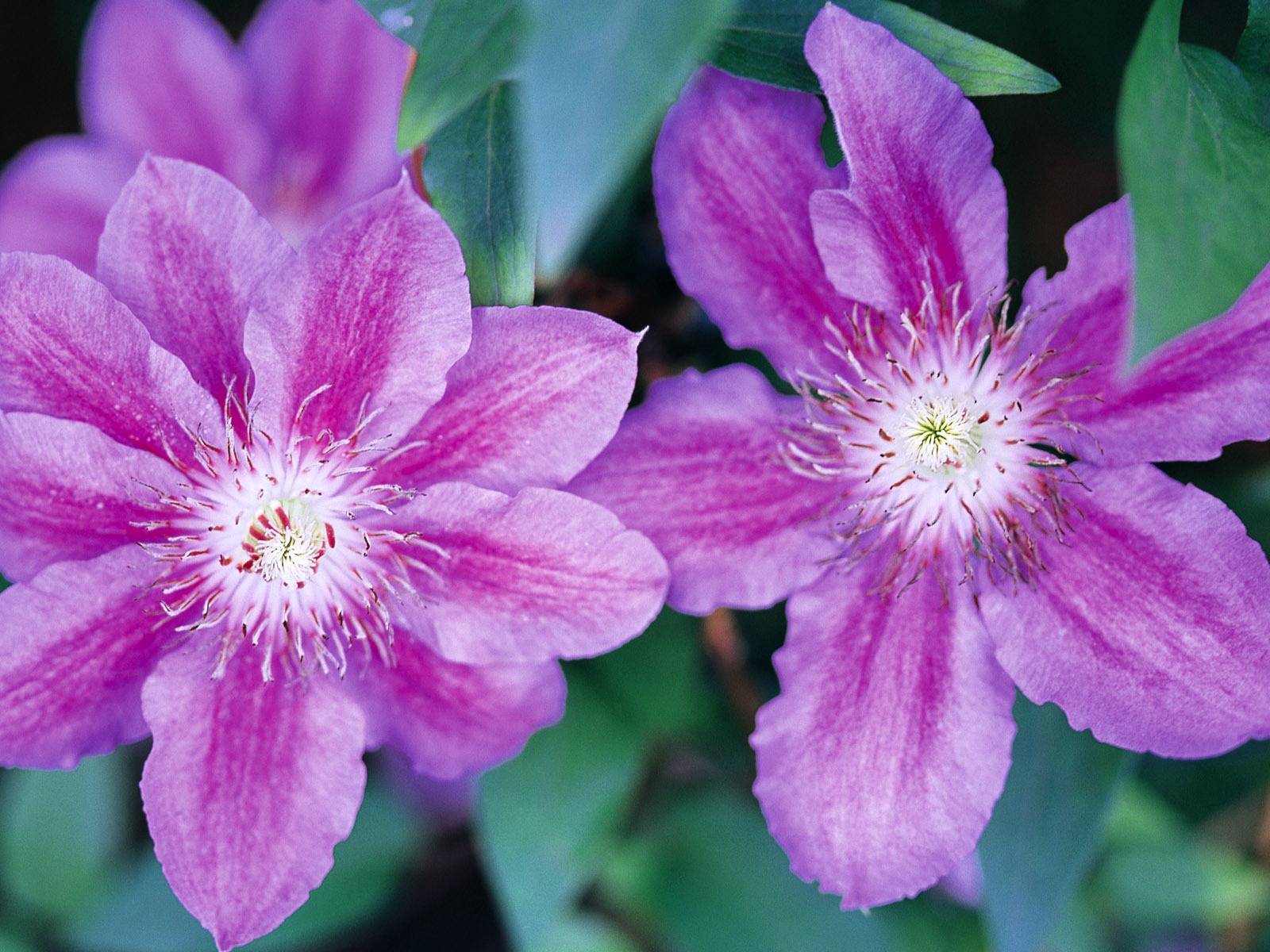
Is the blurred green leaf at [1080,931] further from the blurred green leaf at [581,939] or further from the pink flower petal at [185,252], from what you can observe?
the pink flower petal at [185,252]

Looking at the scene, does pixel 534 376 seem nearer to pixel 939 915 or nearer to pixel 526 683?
pixel 526 683

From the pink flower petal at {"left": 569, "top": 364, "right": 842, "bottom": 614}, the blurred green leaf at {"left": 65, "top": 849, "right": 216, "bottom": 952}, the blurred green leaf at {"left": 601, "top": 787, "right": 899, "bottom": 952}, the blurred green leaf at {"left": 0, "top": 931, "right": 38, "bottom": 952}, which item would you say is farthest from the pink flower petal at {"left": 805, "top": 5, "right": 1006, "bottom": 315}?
the blurred green leaf at {"left": 0, "top": 931, "right": 38, "bottom": 952}

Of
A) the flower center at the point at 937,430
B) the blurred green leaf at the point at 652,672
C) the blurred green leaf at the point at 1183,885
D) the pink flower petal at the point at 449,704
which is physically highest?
the flower center at the point at 937,430

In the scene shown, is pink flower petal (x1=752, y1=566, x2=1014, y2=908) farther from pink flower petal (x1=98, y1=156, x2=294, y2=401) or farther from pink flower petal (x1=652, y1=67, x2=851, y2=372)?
pink flower petal (x1=98, y1=156, x2=294, y2=401)

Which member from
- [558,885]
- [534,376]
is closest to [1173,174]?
[534,376]

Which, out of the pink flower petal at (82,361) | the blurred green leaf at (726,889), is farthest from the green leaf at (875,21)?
the blurred green leaf at (726,889)

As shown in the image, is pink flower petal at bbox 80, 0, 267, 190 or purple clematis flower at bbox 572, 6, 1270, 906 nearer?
purple clematis flower at bbox 572, 6, 1270, 906
